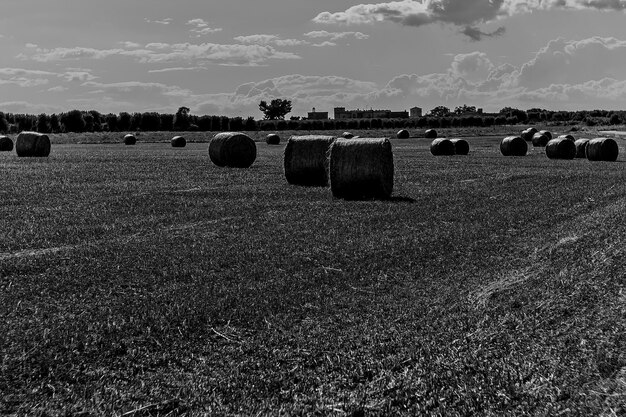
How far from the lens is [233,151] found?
31.5 m

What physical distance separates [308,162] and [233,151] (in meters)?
9.56

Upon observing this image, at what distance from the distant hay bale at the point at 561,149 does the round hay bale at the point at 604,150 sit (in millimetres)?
1993

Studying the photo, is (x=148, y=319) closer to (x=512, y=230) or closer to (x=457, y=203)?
(x=512, y=230)

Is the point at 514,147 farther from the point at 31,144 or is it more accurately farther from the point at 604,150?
the point at 31,144

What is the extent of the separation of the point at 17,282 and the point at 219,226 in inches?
200

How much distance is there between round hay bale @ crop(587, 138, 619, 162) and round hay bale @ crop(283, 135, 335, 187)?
19.6m

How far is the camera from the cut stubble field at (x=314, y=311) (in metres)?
5.50

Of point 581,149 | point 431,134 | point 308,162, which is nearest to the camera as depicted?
point 308,162

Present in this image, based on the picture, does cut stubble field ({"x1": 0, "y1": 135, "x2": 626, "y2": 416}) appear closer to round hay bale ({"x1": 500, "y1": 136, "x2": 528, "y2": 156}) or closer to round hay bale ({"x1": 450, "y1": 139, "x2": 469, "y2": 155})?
round hay bale ({"x1": 500, "y1": 136, "x2": 528, "y2": 156})

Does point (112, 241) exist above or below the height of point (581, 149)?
above

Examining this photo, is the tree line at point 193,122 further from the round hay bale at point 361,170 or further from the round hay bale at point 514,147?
the round hay bale at point 361,170

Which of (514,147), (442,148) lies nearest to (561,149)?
(514,147)

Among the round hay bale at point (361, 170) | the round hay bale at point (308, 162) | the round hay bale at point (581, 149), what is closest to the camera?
the round hay bale at point (361, 170)

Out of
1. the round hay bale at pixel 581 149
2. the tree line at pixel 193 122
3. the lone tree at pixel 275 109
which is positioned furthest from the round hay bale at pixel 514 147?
the lone tree at pixel 275 109
